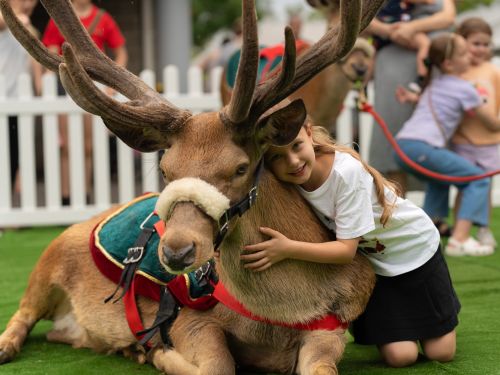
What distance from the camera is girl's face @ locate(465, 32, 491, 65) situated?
7.57 metres

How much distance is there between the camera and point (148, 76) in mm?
9117

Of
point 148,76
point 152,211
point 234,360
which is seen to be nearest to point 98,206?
point 148,76

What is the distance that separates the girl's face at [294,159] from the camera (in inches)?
139

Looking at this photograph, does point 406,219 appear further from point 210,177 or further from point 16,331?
point 16,331

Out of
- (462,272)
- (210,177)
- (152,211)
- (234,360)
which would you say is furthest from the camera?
(462,272)

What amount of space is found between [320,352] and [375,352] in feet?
2.75

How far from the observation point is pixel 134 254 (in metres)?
4.07

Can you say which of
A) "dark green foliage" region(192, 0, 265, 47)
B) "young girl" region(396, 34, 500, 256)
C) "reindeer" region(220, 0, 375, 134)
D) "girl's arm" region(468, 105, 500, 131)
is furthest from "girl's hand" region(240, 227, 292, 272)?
"dark green foliage" region(192, 0, 265, 47)

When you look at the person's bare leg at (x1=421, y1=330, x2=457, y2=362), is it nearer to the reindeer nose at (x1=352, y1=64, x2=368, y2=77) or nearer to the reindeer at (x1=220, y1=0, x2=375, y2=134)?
the reindeer at (x1=220, y1=0, x2=375, y2=134)

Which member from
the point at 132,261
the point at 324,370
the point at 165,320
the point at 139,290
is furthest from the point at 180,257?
the point at 139,290

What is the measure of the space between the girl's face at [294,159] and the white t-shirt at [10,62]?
647cm

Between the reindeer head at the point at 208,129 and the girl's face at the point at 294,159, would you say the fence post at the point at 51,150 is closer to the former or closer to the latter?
the reindeer head at the point at 208,129

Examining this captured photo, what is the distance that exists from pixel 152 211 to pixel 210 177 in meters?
1.16

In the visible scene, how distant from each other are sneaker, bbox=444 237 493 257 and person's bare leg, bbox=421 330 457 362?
3021 millimetres
